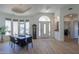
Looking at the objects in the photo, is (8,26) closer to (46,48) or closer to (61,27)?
(46,48)

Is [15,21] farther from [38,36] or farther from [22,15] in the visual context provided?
[38,36]

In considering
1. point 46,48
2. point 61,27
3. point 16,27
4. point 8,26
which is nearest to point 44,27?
point 61,27

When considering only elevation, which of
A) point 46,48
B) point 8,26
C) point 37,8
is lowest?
point 46,48

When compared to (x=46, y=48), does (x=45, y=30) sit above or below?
above

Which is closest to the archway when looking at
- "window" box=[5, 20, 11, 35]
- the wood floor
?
the wood floor

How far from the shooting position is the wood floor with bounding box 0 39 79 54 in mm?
3029

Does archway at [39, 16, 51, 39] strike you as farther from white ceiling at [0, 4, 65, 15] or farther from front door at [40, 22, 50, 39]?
white ceiling at [0, 4, 65, 15]

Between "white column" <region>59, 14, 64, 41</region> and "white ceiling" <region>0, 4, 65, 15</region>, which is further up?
"white ceiling" <region>0, 4, 65, 15</region>

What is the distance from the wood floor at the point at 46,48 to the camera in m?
3.03

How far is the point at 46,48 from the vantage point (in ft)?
10.2

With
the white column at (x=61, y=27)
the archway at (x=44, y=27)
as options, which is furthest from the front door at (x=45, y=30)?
the white column at (x=61, y=27)

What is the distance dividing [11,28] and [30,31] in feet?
1.67
